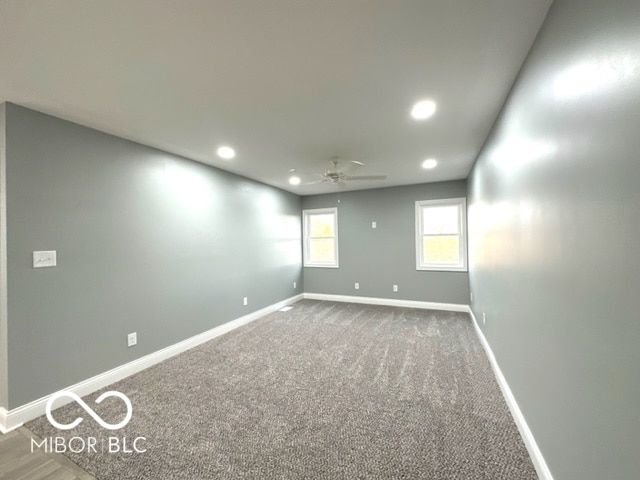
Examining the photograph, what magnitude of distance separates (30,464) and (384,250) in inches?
199

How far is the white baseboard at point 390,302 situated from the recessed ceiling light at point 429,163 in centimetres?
259

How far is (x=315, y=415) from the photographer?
200 cm

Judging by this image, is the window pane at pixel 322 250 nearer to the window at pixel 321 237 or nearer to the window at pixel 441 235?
the window at pixel 321 237

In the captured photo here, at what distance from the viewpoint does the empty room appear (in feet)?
3.35

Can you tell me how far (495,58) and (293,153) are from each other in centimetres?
217

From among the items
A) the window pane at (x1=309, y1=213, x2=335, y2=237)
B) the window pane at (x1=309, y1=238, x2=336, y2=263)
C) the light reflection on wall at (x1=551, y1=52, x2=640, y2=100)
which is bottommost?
the window pane at (x1=309, y1=238, x2=336, y2=263)

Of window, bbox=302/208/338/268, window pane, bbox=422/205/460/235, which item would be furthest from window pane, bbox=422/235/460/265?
window, bbox=302/208/338/268

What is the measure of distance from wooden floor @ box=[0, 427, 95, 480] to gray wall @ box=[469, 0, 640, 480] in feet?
8.23

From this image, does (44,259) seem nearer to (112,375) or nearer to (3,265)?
(3,265)

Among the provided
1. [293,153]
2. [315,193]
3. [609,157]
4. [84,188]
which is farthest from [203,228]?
[609,157]

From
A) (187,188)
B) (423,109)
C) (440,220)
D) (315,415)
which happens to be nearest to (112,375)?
(315,415)

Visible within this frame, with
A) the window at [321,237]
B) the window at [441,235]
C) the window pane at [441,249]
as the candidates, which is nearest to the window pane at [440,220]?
the window at [441,235]

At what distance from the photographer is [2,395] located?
6.51 feet

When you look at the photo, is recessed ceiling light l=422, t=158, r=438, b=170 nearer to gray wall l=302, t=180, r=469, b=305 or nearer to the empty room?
the empty room
